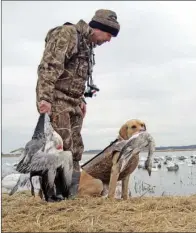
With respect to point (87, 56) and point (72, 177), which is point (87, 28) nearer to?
point (87, 56)

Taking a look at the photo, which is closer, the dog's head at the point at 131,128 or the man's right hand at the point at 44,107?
the man's right hand at the point at 44,107

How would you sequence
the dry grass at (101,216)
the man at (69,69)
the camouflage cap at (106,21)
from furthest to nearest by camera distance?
1. the camouflage cap at (106,21)
2. the man at (69,69)
3. the dry grass at (101,216)

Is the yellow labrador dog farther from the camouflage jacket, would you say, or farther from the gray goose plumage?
the camouflage jacket

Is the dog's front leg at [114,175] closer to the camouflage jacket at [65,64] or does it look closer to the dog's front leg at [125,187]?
the dog's front leg at [125,187]

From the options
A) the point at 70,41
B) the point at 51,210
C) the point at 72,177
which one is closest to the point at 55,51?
the point at 70,41

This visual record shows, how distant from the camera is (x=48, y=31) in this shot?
5309 millimetres

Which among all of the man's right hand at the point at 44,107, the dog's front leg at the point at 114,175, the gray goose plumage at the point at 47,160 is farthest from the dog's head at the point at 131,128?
the man's right hand at the point at 44,107

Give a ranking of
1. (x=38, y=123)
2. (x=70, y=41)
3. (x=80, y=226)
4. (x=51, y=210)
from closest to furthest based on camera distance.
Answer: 1. (x=80, y=226)
2. (x=51, y=210)
3. (x=38, y=123)
4. (x=70, y=41)

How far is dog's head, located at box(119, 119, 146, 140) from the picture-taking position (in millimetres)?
6121

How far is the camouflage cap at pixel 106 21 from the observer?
17.8 feet

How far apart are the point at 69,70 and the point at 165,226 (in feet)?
7.58

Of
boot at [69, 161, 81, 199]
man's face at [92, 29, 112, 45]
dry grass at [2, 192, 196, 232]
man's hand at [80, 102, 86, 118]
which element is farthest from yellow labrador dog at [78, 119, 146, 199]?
man's face at [92, 29, 112, 45]

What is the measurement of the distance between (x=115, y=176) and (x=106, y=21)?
1896 millimetres

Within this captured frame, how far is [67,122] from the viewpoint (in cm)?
537
